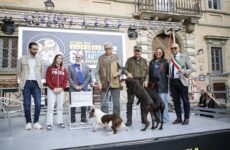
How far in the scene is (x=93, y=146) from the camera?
2.21 meters

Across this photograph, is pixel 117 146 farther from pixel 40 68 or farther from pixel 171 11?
pixel 171 11

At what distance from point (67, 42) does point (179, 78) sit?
350 centimetres

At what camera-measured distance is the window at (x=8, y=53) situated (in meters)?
8.27

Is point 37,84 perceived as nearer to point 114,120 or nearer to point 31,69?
point 31,69

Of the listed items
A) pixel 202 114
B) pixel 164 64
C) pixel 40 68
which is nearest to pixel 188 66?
pixel 164 64

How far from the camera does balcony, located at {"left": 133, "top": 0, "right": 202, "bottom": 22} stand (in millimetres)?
10289

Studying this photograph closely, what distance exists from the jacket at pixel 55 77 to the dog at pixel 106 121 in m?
0.88

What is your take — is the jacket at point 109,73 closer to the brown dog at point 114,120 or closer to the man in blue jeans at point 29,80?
the brown dog at point 114,120

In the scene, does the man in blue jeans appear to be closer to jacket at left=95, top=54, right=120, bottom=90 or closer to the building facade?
jacket at left=95, top=54, right=120, bottom=90

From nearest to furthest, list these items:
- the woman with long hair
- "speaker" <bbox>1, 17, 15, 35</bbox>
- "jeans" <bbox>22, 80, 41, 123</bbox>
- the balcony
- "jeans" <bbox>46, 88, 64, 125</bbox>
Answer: "jeans" <bbox>22, 80, 41, 123</bbox> → "jeans" <bbox>46, 88, 64, 125</bbox> → the woman with long hair → "speaker" <bbox>1, 17, 15, 35</bbox> → the balcony

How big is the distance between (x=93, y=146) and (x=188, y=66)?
2.55 metres

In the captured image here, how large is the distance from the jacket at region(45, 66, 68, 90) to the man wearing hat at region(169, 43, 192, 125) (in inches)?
79.9

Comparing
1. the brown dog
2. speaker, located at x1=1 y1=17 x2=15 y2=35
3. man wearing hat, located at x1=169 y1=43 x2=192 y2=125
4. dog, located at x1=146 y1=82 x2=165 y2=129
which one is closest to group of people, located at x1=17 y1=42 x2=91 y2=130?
the brown dog

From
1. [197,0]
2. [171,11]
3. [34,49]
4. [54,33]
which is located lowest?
[34,49]
